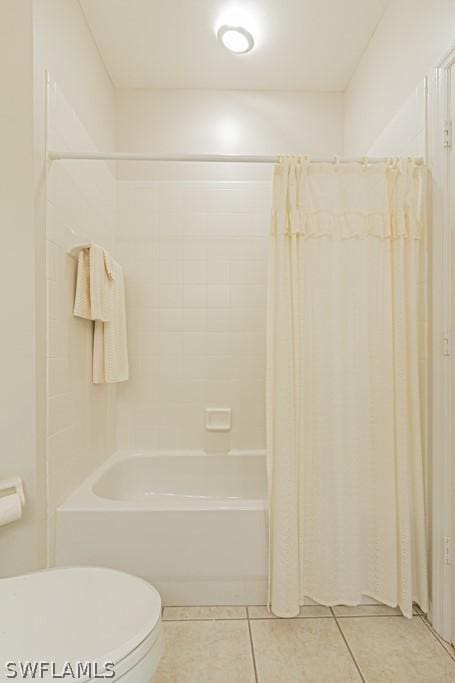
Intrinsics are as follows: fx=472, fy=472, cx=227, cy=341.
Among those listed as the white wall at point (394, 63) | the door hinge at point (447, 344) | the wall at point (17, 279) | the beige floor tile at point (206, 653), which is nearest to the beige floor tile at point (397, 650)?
the beige floor tile at point (206, 653)

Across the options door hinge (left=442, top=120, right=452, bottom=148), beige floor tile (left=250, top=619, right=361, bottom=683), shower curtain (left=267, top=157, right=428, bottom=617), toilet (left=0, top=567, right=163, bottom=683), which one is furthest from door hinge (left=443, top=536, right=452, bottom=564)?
door hinge (left=442, top=120, right=452, bottom=148)

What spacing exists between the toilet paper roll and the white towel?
82 centimetres

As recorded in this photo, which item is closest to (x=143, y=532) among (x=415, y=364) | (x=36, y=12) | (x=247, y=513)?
(x=247, y=513)

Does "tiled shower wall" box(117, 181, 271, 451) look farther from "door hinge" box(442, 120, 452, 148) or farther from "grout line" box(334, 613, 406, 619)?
"door hinge" box(442, 120, 452, 148)

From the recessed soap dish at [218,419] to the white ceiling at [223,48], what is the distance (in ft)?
6.74

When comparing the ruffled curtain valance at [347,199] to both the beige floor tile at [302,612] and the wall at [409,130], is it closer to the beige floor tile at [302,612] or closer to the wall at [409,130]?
the wall at [409,130]

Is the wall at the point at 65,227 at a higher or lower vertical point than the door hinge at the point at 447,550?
higher

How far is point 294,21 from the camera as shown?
7.94 ft

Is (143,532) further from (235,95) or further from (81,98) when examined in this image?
(235,95)

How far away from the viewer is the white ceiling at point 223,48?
2328 millimetres

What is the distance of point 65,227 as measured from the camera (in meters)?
2.05

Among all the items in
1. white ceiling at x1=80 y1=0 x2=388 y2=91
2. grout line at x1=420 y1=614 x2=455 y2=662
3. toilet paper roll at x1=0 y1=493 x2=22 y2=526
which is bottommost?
grout line at x1=420 y1=614 x2=455 y2=662

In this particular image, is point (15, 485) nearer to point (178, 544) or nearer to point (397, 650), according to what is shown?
point (178, 544)

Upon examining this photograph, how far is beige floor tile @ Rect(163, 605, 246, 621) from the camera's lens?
6.25ft
